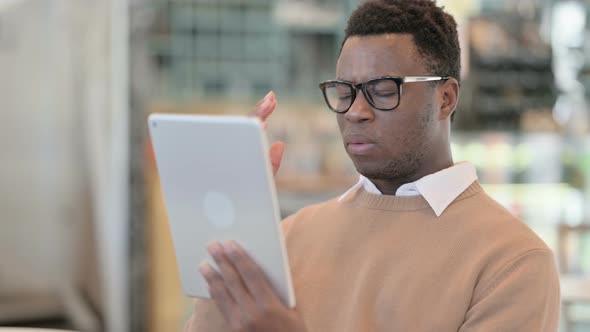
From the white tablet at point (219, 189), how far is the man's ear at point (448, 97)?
0.31 meters

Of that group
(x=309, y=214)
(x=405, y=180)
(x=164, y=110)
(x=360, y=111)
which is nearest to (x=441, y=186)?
(x=405, y=180)

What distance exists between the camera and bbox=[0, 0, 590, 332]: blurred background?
3768mm

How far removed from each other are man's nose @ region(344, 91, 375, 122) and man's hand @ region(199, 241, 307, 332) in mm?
242

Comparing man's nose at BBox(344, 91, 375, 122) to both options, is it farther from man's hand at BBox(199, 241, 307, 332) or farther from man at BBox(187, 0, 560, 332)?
man's hand at BBox(199, 241, 307, 332)

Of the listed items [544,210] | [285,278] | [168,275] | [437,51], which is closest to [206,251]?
[285,278]

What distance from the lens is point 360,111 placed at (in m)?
1.06

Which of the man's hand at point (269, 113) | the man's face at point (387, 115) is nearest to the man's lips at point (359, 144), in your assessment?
the man's face at point (387, 115)

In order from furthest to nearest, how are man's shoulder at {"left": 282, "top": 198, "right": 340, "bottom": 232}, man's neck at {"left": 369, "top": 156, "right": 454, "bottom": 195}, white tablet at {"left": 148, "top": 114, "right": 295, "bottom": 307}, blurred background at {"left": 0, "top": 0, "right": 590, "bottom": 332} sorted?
blurred background at {"left": 0, "top": 0, "right": 590, "bottom": 332} → man's shoulder at {"left": 282, "top": 198, "right": 340, "bottom": 232} → man's neck at {"left": 369, "top": 156, "right": 454, "bottom": 195} → white tablet at {"left": 148, "top": 114, "right": 295, "bottom": 307}

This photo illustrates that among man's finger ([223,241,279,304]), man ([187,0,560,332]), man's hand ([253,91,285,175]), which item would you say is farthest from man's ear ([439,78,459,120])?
man's finger ([223,241,279,304])

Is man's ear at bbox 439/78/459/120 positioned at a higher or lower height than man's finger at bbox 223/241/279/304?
higher

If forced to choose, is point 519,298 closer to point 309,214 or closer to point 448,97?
point 448,97

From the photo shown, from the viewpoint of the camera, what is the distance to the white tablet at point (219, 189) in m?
0.91

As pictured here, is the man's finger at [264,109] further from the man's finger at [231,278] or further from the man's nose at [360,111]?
the man's finger at [231,278]

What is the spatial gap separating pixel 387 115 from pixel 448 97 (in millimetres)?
115
